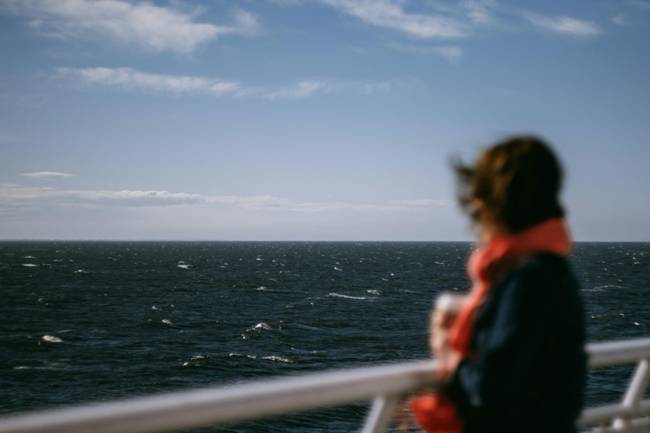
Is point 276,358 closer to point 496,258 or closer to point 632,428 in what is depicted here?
point 632,428

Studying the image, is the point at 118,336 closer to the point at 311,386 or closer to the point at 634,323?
the point at 634,323

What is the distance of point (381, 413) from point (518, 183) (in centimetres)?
98

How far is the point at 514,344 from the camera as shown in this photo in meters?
1.60

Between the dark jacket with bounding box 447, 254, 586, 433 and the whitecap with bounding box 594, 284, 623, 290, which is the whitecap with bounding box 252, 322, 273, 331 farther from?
the dark jacket with bounding box 447, 254, 586, 433

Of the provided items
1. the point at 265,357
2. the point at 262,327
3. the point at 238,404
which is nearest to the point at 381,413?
the point at 238,404

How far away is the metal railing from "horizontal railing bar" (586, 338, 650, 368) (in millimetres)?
880

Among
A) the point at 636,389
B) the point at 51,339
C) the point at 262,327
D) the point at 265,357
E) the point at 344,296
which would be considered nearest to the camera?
the point at 636,389

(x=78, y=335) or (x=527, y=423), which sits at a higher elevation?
(x=527, y=423)

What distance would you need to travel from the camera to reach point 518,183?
170cm

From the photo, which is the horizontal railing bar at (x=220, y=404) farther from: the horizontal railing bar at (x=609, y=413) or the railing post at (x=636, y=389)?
the railing post at (x=636, y=389)

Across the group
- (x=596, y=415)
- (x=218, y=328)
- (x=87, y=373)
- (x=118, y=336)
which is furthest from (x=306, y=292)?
(x=596, y=415)

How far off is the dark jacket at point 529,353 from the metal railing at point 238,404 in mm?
403

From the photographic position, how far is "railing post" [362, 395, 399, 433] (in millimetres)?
2162

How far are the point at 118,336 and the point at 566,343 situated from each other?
44.2 m
